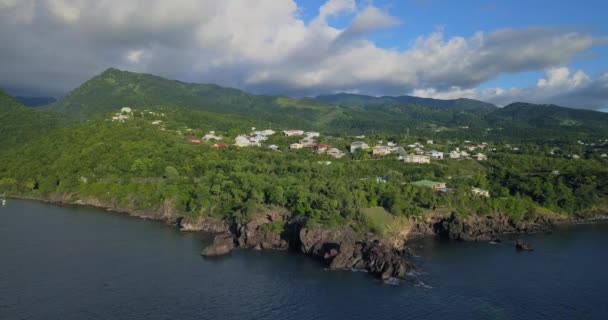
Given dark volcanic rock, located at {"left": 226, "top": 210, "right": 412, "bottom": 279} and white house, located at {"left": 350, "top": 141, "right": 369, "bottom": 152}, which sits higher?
white house, located at {"left": 350, "top": 141, "right": 369, "bottom": 152}

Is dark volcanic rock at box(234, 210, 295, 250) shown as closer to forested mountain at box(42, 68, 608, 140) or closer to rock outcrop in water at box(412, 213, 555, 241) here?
rock outcrop in water at box(412, 213, 555, 241)

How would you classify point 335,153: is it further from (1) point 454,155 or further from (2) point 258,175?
(2) point 258,175

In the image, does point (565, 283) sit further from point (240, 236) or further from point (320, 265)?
point (240, 236)

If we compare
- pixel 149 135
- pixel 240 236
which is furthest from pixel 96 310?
pixel 149 135

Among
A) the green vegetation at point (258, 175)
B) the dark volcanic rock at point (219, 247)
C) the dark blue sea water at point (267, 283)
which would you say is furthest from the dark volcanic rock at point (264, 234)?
the dark volcanic rock at point (219, 247)

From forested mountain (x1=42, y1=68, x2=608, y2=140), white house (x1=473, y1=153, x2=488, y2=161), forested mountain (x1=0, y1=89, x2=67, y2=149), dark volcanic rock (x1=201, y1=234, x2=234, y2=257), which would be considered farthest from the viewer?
forested mountain (x1=42, y1=68, x2=608, y2=140)

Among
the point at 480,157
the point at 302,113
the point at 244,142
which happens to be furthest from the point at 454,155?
the point at 302,113

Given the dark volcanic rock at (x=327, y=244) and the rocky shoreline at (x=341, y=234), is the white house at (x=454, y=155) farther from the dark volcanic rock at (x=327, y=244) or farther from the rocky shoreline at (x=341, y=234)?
the dark volcanic rock at (x=327, y=244)

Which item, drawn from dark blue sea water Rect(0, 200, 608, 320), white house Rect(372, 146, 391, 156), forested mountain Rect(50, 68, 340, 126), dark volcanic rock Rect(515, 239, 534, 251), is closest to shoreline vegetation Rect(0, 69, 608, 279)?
white house Rect(372, 146, 391, 156)
